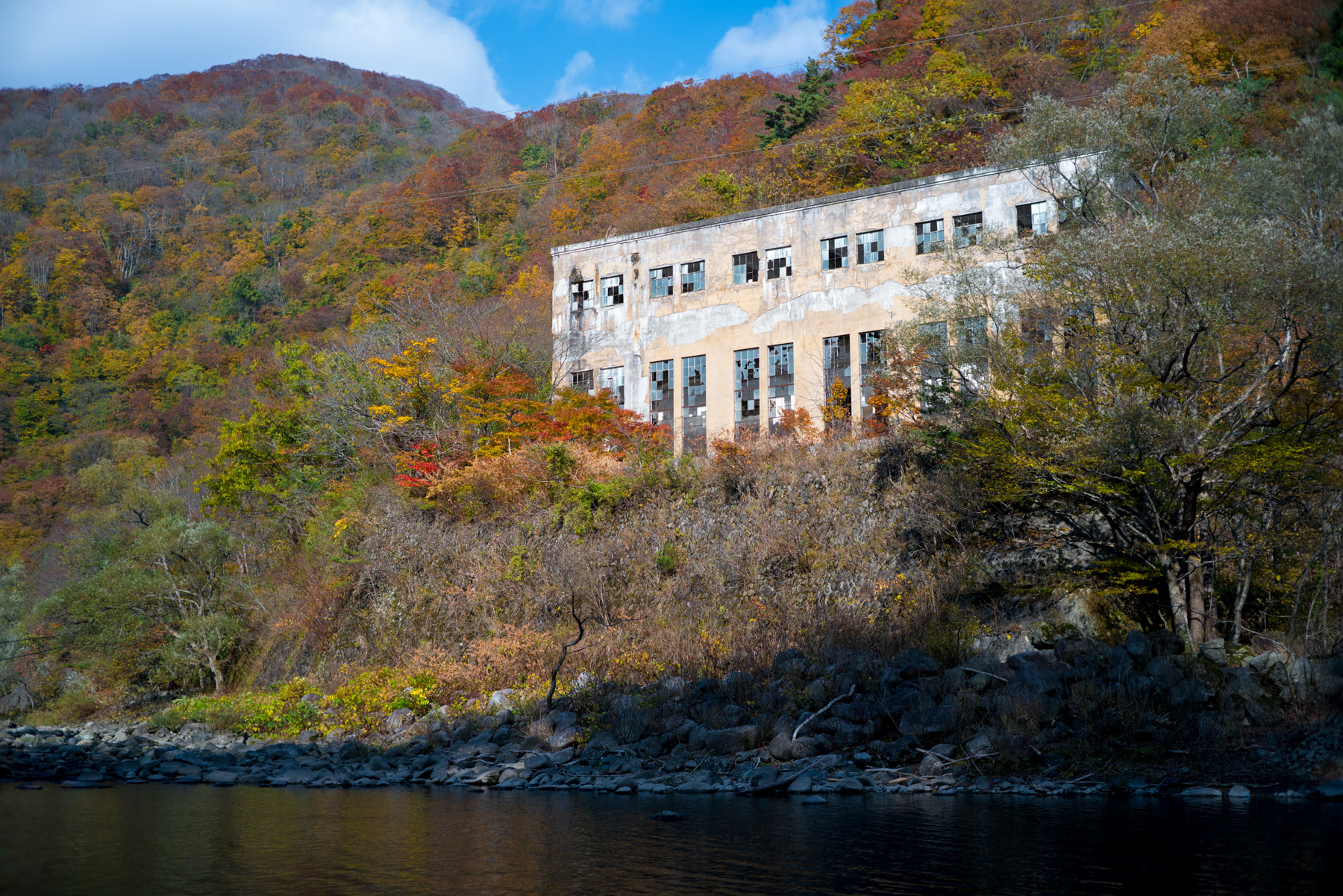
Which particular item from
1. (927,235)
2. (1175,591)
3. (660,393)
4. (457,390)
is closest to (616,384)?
(660,393)

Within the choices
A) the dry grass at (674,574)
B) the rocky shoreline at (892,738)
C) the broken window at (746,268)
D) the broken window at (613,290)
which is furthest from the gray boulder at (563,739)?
the broken window at (613,290)

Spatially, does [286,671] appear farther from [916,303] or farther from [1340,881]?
[1340,881]

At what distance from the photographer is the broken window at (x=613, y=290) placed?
39.4 metres

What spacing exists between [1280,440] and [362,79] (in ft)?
417

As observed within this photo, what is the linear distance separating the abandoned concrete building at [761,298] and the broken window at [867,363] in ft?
0.15

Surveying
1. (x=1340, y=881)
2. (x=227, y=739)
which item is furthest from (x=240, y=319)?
(x=1340, y=881)

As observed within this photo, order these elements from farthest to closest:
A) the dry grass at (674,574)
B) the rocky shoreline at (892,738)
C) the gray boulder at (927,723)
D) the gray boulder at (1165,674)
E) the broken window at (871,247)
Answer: the broken window at (871,247), the dry grass at (674,574), the gray boulder at (927,723), the gray boulder at (1165,674), the rocky shoreline at (892,738)

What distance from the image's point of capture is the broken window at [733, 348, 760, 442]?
35938 millimetres

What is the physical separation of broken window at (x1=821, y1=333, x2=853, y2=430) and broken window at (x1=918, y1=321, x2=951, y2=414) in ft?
14.9

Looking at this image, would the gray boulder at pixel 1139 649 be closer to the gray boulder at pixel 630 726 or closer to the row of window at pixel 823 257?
the gray boulder at pixel 630 726

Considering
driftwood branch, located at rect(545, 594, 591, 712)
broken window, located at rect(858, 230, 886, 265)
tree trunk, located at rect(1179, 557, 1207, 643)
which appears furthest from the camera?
broken window, located at rect(858, 230, 886, 265)

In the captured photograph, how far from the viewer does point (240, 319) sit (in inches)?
2901

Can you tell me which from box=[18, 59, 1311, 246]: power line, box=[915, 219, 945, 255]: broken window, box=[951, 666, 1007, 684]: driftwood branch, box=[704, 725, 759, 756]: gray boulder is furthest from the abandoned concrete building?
box=[704, 725, 759, 756]: gray boulder

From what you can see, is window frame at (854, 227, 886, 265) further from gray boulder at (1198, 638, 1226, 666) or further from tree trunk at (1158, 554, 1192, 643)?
gray boulder at (1198, 638, 1226, 666)
